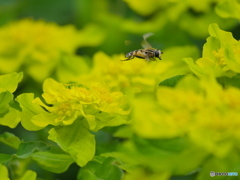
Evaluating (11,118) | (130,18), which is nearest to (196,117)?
(11,118)

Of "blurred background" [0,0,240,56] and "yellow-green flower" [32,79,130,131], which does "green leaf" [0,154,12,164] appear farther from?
"blurred background" [0,0,240,56]

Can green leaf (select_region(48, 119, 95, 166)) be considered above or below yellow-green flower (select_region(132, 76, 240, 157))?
below

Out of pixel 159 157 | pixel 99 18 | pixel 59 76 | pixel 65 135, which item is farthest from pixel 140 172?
pixel 99 18

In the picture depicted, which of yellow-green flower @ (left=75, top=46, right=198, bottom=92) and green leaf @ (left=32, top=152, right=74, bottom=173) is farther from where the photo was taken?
yellow-green flower @ (left=75, top=46, right=198, bottom=92)

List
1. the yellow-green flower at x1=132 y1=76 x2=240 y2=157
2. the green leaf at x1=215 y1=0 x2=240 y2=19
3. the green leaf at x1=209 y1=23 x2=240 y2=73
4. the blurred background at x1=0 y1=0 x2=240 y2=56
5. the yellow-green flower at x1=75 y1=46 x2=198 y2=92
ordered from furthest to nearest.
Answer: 1. the blurred background at x1=0 y1=0 x2=240 y2=56
2. the yellow-green flower at x1=75 y1=46 x2=198 y2=92
3. the green leaf at x1=215 y1=0 x2=240 y2=19
4. the green leaf at x1=209 y1=23 x2=240 y2=73
5. the yellow-green flower at x1=132 y1=76 x2=240 y2=157

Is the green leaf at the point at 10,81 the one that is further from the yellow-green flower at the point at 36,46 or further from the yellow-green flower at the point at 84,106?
the yellow-green flower at the point at 36,46

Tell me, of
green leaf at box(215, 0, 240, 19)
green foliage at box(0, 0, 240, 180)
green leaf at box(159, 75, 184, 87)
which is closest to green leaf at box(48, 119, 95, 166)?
green foliage at box(0, 0, 240, 180)

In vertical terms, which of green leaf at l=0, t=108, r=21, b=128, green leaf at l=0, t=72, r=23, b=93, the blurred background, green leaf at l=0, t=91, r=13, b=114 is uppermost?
green leaf at l=0, t=91, r=13, b=114
